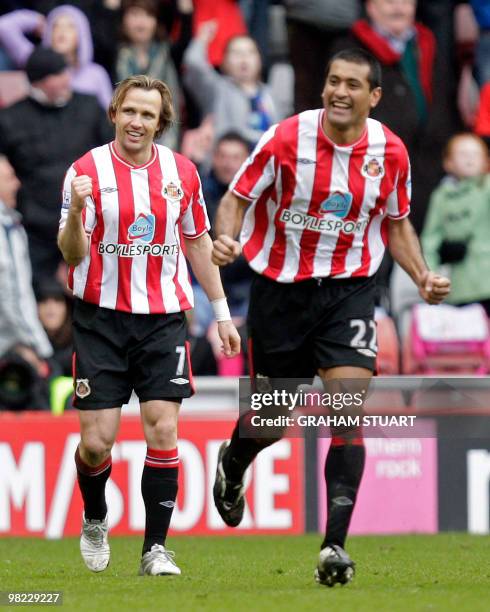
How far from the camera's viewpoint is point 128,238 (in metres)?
6.91

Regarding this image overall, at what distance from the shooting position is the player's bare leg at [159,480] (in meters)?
6.87

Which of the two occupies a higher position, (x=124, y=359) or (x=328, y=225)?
(x=328, y=225)

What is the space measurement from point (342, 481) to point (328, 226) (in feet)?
4.09

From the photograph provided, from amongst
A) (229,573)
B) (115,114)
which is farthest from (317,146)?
(229,573)

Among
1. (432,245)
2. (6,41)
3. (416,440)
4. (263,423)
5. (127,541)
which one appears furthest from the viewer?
(6,41)

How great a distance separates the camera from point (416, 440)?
10.5 metres

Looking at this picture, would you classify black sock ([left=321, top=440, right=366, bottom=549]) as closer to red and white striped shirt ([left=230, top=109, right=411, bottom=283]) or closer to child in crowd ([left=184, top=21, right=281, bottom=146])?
red and white striped shirt ([left=230, top=109, right=411, bottom=283])

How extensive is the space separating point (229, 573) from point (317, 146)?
6.61 ft

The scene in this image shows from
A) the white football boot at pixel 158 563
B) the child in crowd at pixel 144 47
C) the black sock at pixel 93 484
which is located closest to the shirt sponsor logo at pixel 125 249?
the black sock at pixel 93 484

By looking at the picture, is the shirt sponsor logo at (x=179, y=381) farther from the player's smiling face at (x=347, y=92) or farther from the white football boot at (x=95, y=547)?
the player's smiling face at (x=347, y=92)

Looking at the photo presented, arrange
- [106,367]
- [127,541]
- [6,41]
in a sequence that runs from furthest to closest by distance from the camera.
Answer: [6,41] → [127,541] → [106,367]

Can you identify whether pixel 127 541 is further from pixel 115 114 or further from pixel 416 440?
pixel 115 114

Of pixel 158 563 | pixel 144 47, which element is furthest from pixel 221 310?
pixel 144 47

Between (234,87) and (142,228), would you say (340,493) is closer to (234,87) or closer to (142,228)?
(142,228)
